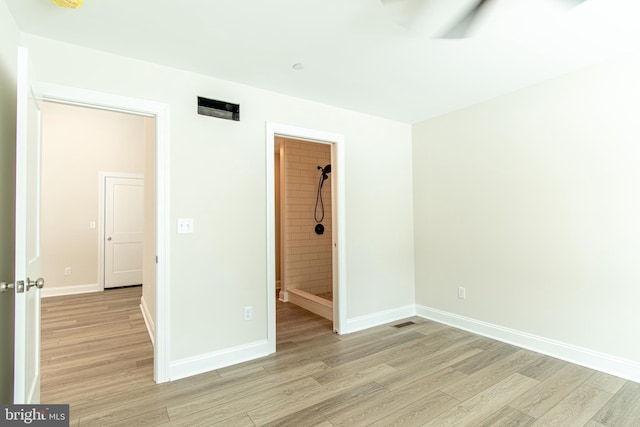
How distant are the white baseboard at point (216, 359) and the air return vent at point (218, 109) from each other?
2023 mm

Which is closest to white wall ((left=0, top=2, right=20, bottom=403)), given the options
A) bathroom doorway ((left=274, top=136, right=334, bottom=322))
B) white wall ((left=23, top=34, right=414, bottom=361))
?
white wall ((left=23, top=34, right=414, bottom=361))

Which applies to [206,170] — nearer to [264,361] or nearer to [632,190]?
[264,361]

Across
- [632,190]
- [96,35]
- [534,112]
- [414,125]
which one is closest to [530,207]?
[632,190]

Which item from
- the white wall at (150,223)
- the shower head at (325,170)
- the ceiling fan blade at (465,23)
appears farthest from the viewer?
the shower head at (325,170)

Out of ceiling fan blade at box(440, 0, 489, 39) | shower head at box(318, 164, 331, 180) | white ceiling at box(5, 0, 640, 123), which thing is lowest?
shower head at box(318, 164, 331, 180)

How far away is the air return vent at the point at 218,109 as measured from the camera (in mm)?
2625

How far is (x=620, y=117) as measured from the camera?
2.44 metres

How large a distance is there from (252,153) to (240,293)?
4.19 feet

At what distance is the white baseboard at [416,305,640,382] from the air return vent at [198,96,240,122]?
3.18 m

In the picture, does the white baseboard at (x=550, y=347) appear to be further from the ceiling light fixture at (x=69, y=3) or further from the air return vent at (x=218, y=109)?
the ceiling light fixture at (x=69, y=3)

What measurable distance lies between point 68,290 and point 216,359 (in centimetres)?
450

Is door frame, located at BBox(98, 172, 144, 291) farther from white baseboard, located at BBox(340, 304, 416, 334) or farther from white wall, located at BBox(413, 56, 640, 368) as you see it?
white wall, located at BBox(413, 56, 640, 368)

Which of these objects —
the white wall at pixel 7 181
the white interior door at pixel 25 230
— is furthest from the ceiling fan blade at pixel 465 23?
the white wall at pixel 7 181

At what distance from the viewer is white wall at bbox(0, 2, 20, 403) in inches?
68.0
